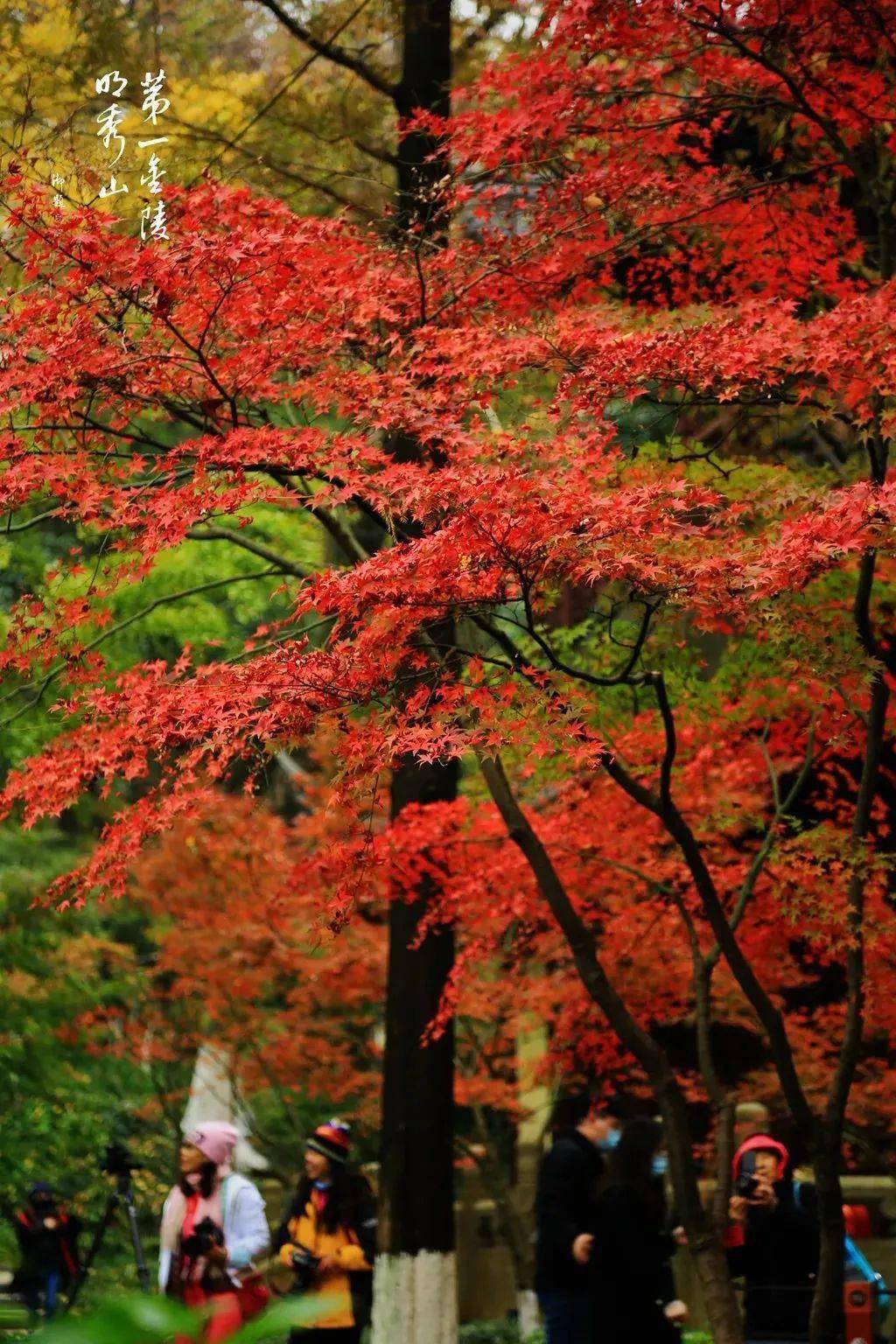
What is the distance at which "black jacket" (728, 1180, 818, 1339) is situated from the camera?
7.79 metres

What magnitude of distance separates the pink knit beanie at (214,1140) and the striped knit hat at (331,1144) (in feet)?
1.93

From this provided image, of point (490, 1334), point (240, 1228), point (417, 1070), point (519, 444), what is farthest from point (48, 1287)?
point (519, 444)

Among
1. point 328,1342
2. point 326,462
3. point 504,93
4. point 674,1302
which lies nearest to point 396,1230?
point 328,1342

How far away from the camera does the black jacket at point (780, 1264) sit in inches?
307

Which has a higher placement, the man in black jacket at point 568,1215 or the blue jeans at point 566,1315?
the man in black jacket at point 568,1215

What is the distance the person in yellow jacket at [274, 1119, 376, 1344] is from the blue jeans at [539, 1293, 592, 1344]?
92 centimetres

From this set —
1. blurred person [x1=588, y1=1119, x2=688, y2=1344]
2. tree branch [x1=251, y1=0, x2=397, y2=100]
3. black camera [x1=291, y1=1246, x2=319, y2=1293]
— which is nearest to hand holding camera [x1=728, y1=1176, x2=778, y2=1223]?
blurred person [x1=588, y1=1119, x2=688, y2=1344]

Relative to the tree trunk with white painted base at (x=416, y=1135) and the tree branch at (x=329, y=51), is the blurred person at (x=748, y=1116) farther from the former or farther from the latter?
the tree branch at (x=329, y=51)

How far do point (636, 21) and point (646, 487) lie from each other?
3.06m

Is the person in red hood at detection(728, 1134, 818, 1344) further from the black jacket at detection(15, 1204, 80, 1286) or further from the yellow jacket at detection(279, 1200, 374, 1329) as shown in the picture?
the black jacket at detection(15, 1204, 80, 1286)

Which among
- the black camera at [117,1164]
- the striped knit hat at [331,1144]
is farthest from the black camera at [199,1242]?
the black camera at [117,1164]

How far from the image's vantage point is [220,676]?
22.4ft

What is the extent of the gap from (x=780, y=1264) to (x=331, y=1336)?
2241 millimetres

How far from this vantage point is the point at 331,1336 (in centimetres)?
774
